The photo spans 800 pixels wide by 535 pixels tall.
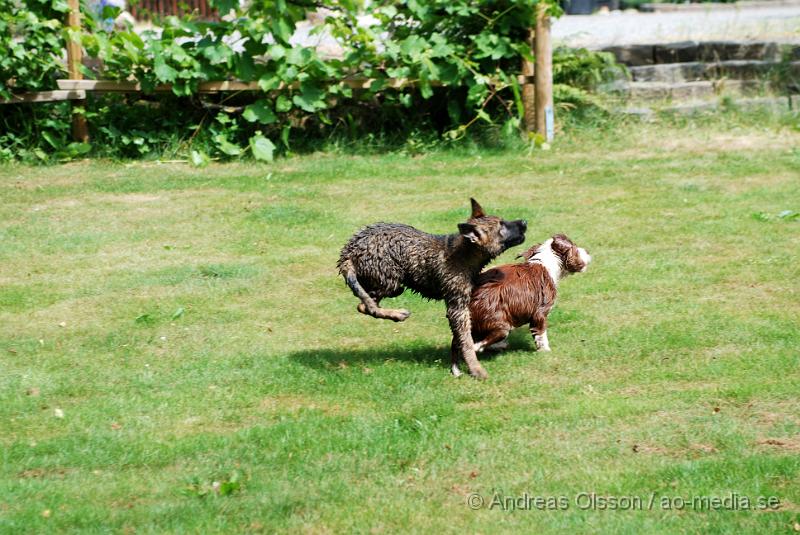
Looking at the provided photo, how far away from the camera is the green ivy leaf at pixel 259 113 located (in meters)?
13.1

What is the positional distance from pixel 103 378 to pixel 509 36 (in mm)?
8056

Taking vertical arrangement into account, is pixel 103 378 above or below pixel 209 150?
below

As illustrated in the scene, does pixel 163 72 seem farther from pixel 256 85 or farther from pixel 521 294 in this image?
pixel 521 294

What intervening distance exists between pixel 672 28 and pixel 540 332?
1252 centimetres

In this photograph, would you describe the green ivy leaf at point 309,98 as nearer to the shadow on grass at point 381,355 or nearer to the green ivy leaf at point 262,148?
the green ivy leaf at point 262,148

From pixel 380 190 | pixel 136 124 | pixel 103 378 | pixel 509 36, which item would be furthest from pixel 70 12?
pixel 103 378

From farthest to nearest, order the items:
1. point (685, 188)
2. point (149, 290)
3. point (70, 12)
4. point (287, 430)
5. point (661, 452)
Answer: point (70, 12) < point (685, 188) < point (149, 290) < point (287, 430) < point (661, 452)

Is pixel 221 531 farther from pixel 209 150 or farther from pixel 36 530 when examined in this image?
pixel 209 150

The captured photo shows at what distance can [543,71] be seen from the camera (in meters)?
13.2

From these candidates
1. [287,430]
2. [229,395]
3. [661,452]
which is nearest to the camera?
[661,452]

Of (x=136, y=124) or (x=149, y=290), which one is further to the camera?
(x=136, y=124)

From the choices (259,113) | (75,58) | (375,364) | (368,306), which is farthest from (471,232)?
(75,58)

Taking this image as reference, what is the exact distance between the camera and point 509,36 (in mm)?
13445

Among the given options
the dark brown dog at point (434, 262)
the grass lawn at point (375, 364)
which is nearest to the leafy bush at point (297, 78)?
the grass lawn at point (375, 364)
